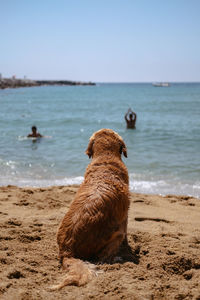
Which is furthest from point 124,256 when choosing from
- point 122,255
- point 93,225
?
point 93,225

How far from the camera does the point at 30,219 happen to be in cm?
509

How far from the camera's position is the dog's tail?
295 centimetres

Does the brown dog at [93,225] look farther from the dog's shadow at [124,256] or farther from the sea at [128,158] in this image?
the sea at [128,158]

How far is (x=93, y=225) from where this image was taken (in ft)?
10.9

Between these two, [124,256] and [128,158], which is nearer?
[124,256]

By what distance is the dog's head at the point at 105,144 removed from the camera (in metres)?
4.27

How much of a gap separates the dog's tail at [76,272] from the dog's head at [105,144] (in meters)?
1.54

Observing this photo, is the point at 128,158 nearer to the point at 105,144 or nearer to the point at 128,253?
the point at 105,144

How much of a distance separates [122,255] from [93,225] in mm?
672

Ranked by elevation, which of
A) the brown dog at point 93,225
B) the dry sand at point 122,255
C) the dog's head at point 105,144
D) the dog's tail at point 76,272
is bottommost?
the dry sand at point 122,255

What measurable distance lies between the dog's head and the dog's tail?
1536 millimetres

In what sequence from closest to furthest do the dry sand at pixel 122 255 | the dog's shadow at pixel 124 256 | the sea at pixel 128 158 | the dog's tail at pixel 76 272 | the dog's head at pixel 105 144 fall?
the dry sand at pixel 122 255 < the dog's tail at pixel 76 272 < the dog's shadow at pixel 124 256 < the dog's head at pixel 105 144 < the sea at pixel 128 158

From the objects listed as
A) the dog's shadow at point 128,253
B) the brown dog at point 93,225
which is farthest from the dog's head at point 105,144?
the dog's shadow at point 128,253

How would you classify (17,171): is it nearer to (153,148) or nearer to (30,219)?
(30,219)
